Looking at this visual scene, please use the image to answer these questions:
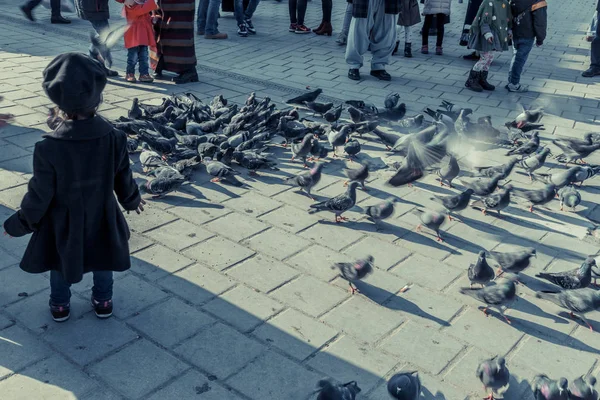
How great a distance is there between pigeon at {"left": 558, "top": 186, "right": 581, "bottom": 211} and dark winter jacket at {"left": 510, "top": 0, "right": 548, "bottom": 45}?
4329 millimetres

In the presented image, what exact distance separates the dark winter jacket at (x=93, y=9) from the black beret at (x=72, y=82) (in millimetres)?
6917

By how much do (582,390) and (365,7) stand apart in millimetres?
7866

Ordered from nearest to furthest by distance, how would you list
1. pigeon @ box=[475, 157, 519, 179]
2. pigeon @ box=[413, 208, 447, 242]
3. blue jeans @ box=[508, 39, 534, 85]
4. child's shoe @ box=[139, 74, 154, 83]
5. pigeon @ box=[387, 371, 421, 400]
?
pigeon @ box=[387, 371, 421, 400], pigeon @ box=[413, 208, 447, 242], pigeon @ box=[475, 157, 519, 179], child's shoe @ box=[139, 74, 154, 83], blue jeans @ box=[508, 39, 534, 85]

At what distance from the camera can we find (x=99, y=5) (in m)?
9.52

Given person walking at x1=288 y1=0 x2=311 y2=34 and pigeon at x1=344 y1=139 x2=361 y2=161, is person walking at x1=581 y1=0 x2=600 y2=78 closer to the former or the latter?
person walking at x1=288 y1=0 x2=311 y2=34

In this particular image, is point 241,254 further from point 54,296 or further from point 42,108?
point 42,108

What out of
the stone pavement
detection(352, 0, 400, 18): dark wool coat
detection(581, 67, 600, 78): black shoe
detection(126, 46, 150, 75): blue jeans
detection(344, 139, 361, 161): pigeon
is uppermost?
detection(352, 0, 400, 18): dark wool coat

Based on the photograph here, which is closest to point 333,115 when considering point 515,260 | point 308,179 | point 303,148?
point 303,148

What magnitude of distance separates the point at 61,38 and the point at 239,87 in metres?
4.74

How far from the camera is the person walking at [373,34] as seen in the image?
10.0m

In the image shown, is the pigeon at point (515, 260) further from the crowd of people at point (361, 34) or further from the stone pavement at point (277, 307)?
the crowd of people at point (361, 34)

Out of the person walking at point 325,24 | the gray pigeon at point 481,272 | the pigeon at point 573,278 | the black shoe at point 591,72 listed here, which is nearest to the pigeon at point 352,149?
the gray pigeon at point 481,272

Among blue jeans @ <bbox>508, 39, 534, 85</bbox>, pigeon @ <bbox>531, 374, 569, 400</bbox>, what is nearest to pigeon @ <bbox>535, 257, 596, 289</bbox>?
pigeon @ <bbox>531, 374, 569, 400</bbox>

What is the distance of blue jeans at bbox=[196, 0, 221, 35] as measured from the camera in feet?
40.0
